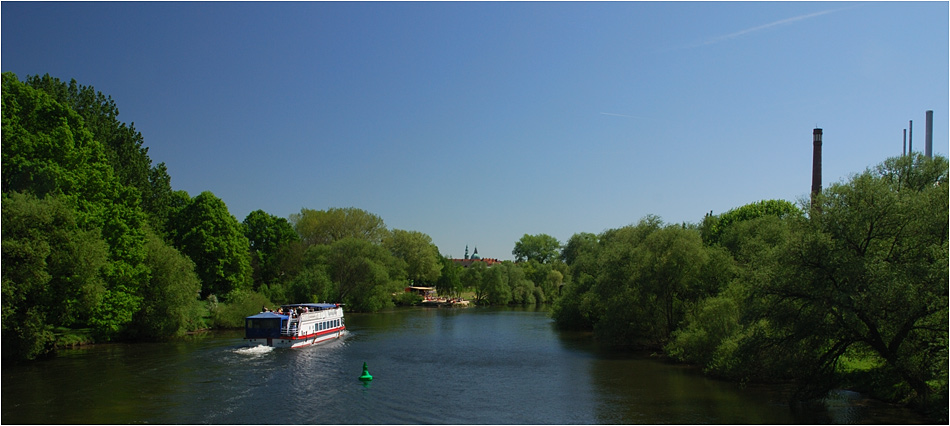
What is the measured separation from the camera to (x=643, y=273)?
3897 centimetres

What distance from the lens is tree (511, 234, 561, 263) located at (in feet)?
564

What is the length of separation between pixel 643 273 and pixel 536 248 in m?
135

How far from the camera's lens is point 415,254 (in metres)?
110

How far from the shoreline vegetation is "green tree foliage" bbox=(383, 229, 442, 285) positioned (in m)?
35.0

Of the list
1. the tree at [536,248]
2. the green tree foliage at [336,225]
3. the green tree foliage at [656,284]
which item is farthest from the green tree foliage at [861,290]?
the tree at [536,248]

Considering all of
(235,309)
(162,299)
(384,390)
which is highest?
(162,299)

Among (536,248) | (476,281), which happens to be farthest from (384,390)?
(536,248)

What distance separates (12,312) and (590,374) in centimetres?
2744

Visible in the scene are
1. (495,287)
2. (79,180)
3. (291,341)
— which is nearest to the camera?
(79,180)

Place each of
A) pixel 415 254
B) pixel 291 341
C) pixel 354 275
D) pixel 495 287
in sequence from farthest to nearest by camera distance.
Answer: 1. pixel 415 254
2. pixel 495 287
3. pixel 354 275
4. pixel 291 341

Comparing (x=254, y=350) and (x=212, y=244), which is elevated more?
(x=212, y=244)

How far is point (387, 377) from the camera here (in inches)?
1236

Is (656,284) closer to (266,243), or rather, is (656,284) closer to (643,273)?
(643,273)

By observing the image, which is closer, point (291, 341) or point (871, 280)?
point (871, 280)
